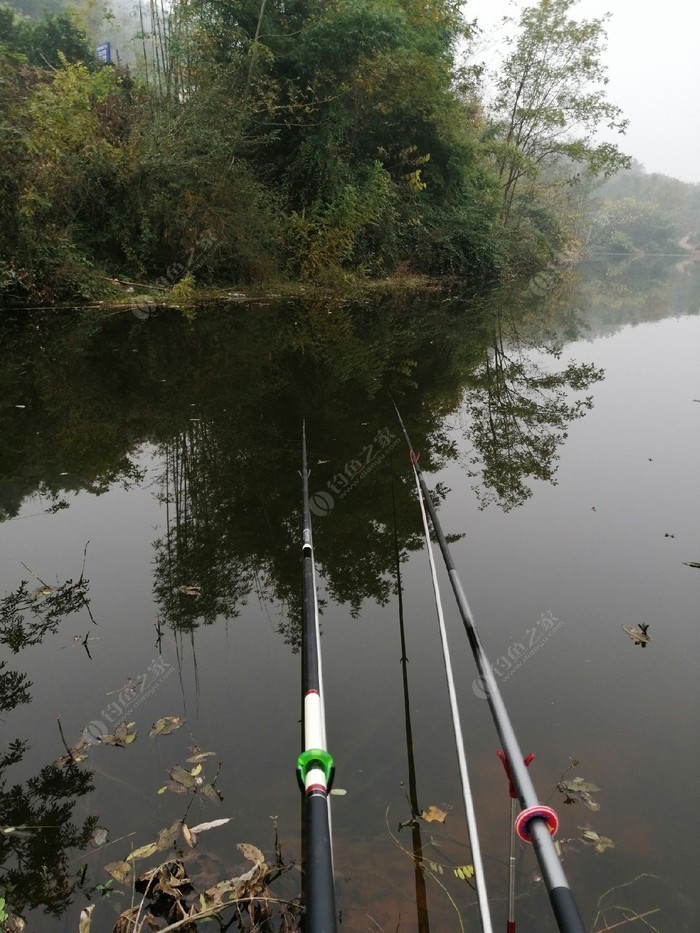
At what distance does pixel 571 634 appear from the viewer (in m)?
3.06

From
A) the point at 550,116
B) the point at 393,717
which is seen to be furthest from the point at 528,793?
the point at 550,116

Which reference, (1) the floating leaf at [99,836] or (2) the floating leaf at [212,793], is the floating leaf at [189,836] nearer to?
(2) the floating leaf at [212,793]

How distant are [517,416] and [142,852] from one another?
5898 mm

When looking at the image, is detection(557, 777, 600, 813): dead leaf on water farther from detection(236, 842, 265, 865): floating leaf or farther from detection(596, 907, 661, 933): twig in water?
detection(236, 842, 265, 865): floating leaf

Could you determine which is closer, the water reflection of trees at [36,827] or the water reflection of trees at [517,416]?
the water reflection of trees at [36,827]

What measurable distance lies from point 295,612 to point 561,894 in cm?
227

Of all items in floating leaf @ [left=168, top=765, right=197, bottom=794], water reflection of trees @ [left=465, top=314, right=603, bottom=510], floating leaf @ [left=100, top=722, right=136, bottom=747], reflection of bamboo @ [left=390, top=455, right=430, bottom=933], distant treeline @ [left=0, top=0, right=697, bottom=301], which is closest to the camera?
reflection of bamboo @ [left=390, top=455, right=430, bottom=933]

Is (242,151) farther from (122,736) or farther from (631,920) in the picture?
(631,920)

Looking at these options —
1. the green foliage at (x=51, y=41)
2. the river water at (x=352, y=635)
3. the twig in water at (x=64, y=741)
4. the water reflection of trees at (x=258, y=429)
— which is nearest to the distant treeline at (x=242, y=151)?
the green foliage at (x=51, y=41)

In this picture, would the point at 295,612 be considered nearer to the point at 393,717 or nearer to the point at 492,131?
the point at 393,717

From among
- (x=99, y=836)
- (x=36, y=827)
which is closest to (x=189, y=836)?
(x=99, y=836)

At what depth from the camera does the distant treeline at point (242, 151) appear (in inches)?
456

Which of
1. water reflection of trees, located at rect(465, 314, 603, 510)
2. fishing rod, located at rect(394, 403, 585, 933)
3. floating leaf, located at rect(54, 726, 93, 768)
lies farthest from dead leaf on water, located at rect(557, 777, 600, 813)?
water reflection of trees, located at rect(465, 314, 603, 510)

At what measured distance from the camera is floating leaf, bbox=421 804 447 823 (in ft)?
6.56
